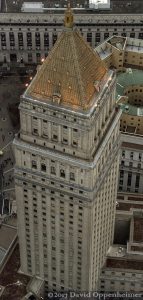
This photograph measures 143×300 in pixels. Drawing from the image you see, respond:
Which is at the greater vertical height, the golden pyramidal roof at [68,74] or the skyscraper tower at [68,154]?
the golden pyramidal roof at [68,74]

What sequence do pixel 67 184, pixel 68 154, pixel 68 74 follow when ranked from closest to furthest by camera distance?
pixel 68 74, pixel 68 154, pixel 67 184

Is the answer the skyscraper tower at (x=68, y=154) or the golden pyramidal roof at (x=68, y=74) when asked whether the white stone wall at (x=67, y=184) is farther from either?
the golden pyramidal roof at (x=68, y=74)

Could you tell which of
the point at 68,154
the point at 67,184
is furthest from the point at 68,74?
the point at 67,184

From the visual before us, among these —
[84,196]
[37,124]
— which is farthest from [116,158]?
[37,124]

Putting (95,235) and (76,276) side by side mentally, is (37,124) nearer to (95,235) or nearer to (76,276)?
(95,235)

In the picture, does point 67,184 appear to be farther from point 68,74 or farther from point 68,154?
point 68,74

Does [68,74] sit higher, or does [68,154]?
[68,74]

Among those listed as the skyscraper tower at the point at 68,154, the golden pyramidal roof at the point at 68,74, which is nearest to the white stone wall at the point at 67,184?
the skyscraper tower at the point at 68,154
